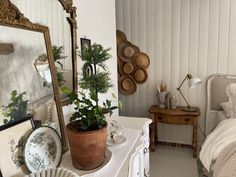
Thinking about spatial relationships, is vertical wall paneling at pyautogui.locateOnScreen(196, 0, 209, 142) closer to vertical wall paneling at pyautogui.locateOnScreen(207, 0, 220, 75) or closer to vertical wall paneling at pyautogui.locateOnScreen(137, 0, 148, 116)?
vertical wall paneling at pyautogui.locateOnScreen(207, 0, 220, 75)

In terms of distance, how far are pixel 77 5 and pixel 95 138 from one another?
109 centimetres

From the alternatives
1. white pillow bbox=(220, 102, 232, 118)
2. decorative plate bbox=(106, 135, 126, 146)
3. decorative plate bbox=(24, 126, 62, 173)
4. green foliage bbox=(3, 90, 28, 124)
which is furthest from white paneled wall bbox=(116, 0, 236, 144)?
green foliage bbox=(3, 90, 28, 124)

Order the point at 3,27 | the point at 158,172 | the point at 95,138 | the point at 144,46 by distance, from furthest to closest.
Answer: the point at 144,46, the point at 158,172, the point at 95,138, the point at 3,27

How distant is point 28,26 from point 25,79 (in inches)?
10.3

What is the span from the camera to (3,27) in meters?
0.98

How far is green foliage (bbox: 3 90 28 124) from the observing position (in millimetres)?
973

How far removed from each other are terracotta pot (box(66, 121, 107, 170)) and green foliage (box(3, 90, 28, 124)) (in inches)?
9.5

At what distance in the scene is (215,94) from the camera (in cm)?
330

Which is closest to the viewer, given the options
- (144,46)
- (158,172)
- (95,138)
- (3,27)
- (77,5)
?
(3,27)

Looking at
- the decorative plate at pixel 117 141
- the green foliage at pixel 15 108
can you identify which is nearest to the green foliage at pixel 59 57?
the green foliage at pixel 15 108

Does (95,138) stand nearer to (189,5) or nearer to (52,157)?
(52,157)

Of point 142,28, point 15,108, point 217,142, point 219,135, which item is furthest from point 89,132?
point 142,28

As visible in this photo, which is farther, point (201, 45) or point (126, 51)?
point (126, 51)

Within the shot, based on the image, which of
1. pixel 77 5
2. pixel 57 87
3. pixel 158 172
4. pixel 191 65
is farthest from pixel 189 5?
pixel 57 87
